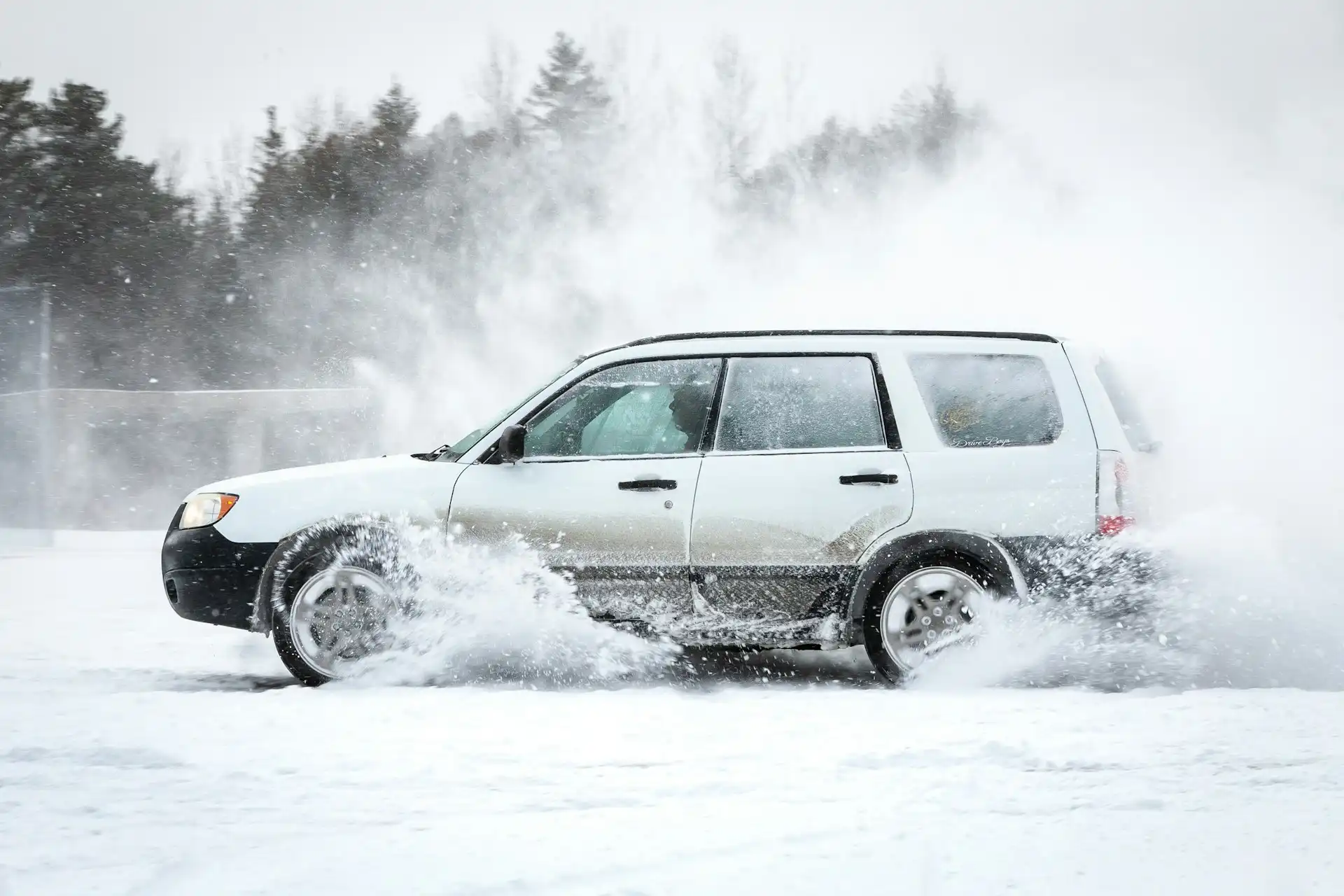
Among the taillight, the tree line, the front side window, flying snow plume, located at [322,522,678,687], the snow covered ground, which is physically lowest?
the snow covered ground

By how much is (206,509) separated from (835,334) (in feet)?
10.4

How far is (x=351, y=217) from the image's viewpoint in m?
37.1

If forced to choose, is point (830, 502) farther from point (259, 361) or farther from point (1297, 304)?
point (259, 361)

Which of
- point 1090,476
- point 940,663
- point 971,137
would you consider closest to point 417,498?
point 940,663

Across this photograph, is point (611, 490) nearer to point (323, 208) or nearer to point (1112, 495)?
point (1112, 495)

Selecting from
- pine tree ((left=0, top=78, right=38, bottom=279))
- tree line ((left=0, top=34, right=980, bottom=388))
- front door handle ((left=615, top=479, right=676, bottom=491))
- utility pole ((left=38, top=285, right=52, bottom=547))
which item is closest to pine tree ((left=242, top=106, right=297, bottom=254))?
tree line ((left=0, top=34, right=980, bottom=388))

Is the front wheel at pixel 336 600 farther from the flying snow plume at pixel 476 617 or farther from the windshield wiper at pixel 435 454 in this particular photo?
the windshield wiper at pixel 435 454

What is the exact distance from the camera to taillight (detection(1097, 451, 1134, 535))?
21.4 ft

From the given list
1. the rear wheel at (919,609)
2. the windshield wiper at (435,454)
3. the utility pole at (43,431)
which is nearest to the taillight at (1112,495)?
the rear wheel at (919,609)

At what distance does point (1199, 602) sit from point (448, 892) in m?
4.35

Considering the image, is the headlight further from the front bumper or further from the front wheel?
the front wheel

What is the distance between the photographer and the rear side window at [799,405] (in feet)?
22.3

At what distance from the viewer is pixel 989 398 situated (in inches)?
269

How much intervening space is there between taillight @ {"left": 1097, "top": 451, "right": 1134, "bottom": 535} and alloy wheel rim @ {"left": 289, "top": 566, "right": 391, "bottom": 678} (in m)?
3.32
